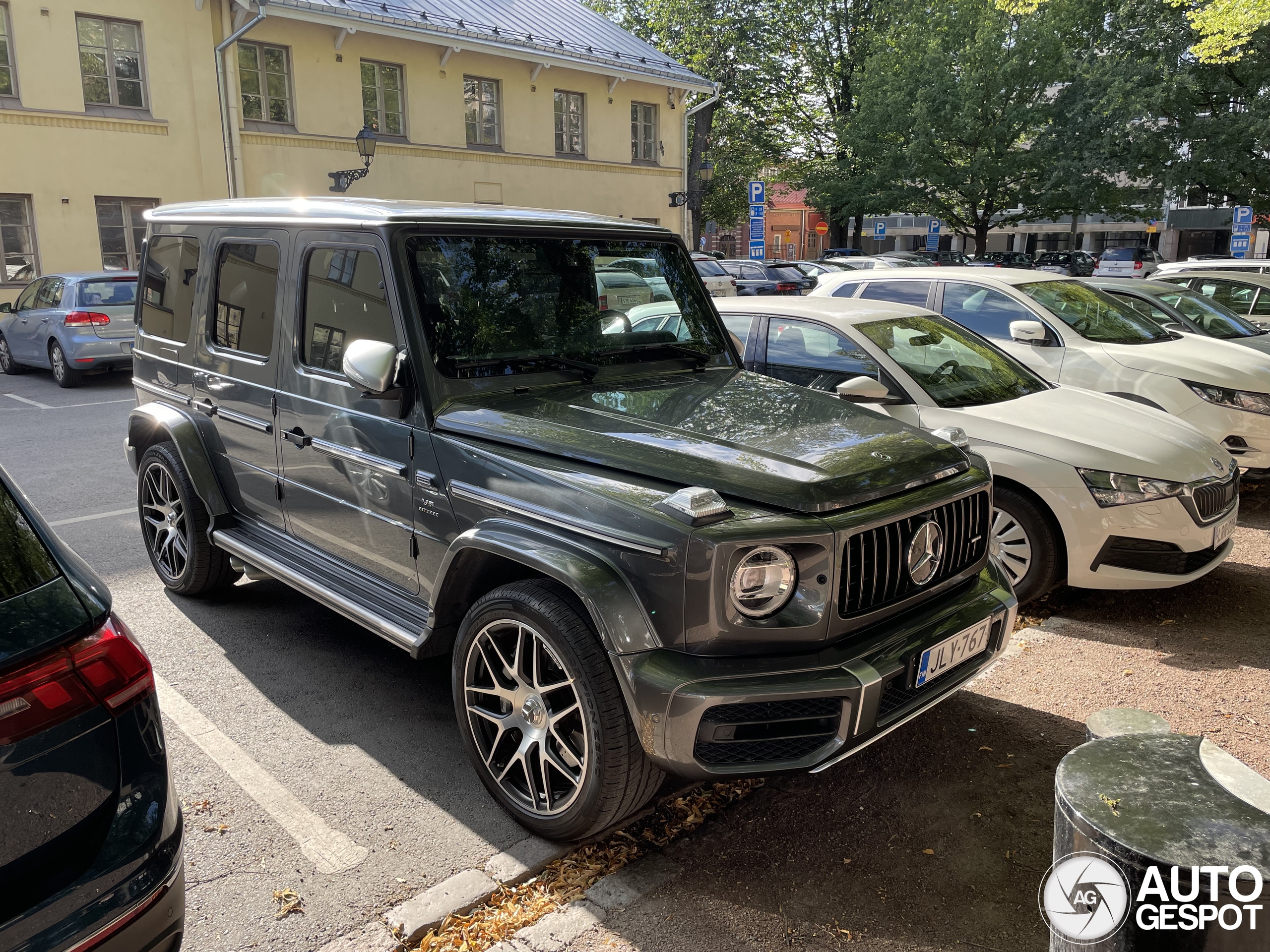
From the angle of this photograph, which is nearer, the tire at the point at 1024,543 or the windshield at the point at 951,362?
the tire at the point at 1024,543

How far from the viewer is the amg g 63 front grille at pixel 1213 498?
4.93m

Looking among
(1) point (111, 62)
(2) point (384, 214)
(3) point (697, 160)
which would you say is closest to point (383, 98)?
(1) point (111, 62)

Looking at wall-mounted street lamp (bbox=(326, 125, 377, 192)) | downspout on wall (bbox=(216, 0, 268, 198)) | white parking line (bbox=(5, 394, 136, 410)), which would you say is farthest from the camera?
downspout on wall (bbox=(216, 0, 268, 198))

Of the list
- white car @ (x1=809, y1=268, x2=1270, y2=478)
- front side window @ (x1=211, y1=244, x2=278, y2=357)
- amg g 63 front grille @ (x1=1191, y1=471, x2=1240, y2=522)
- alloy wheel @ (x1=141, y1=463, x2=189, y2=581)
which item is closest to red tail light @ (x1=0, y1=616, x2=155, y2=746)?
front side window @ (x1=211, y1=244, x2=278, y2=357)

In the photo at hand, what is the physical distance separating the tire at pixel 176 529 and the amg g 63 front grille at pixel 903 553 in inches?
127

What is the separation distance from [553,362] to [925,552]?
160 cm

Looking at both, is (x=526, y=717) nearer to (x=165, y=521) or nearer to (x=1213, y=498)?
(x=165, y=521)

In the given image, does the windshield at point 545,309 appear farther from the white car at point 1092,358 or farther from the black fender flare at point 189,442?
the white car at point 1092,358

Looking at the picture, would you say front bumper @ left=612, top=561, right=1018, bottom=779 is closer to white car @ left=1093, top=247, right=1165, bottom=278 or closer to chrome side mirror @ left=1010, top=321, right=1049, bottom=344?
chrome side mirror @ left=1010, top=321, right=1049, bottom=344

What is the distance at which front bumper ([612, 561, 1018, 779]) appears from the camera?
2682 millimetres

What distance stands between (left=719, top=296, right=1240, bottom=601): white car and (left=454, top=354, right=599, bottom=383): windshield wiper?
1303 mm

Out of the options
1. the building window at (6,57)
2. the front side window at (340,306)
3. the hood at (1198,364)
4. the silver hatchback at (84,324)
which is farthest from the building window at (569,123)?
the front side window at (340,306)

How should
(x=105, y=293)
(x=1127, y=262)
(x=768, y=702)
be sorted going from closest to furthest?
(x=768, y=702) < (x=105, y=293) < (x=1127, y=262)

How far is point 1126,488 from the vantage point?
193 inches
